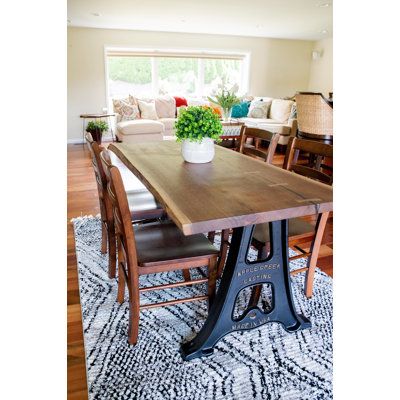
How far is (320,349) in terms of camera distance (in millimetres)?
1629

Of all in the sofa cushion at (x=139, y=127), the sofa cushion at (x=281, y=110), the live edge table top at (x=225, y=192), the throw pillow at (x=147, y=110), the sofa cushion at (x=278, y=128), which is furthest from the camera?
the sofa cushion at (x=281, y=110)

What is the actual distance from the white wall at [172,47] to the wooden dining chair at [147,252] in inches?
232

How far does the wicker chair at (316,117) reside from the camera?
3746 mm

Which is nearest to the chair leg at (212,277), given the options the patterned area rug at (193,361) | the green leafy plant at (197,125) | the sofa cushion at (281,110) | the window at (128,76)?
the patterned area rug at (193,361)

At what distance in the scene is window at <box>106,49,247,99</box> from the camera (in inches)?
289

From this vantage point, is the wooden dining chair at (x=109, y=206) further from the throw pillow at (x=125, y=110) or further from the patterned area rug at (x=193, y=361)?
the throw pillow at (x=125, y=110)

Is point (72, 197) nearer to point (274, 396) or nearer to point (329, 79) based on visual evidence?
point (274, 396)

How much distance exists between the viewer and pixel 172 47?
24.5ft

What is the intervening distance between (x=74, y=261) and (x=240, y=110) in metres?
5.50

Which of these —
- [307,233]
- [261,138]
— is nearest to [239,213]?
[307,233]

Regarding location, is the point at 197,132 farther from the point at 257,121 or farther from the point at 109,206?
the point at 257,121

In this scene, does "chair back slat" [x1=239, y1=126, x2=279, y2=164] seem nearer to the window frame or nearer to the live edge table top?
the live edge table top

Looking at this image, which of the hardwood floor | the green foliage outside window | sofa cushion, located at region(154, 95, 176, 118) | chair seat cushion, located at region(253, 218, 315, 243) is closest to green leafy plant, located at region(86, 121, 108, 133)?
the hardwood floor

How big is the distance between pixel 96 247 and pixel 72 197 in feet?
4.33
